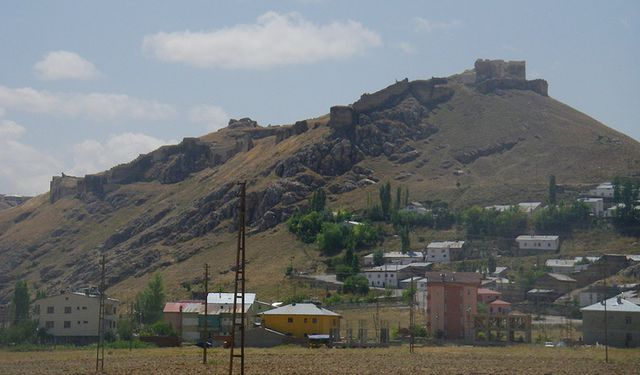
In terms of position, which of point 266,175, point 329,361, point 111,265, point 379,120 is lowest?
point 329,361

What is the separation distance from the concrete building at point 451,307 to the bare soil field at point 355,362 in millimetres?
17397

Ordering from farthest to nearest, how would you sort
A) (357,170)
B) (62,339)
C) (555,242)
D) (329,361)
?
(357,170), (555,242), (62,339), (329,361)

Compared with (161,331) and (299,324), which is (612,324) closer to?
(299,324)

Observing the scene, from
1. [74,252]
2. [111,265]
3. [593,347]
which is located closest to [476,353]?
[593,347]

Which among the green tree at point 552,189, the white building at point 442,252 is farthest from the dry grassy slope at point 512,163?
the white building at point 442,252

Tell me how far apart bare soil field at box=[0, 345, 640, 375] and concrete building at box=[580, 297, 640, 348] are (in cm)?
812

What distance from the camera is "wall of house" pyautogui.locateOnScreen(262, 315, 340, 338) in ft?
275

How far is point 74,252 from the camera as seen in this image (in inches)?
7549

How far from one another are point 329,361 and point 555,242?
275 ft

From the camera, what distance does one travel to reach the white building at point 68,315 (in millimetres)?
96000

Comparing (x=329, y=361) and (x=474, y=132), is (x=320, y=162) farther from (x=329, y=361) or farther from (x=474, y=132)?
(x=329, y=361)

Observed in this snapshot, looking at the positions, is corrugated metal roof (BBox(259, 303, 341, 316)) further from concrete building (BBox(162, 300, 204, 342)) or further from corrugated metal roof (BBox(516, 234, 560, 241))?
corrugated metal roof (BBox(516, 234, 560, 241))

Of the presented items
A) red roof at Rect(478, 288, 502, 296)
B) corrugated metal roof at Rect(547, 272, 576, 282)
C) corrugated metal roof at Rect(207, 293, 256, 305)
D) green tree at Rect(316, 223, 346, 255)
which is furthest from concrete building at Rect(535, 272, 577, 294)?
green tree at Rect(316, 223, 346, 255)

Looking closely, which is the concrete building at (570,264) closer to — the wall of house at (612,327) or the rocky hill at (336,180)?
the rocky hill at (336,180)
